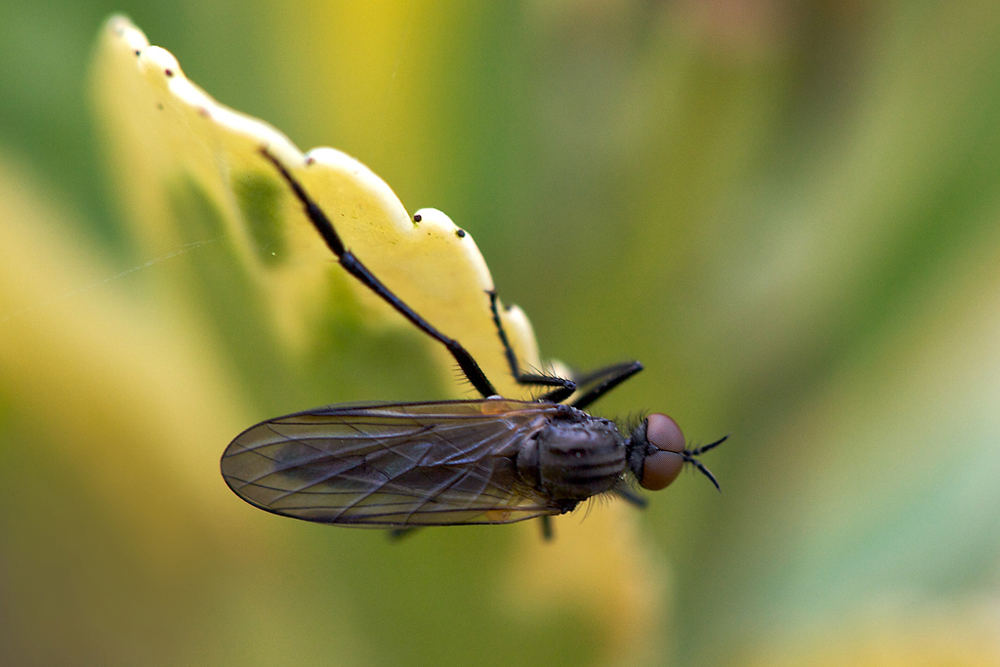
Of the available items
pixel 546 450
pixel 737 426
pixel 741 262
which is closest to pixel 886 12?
pixel 741 262

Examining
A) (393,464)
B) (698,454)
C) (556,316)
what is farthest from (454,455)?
(698,454)

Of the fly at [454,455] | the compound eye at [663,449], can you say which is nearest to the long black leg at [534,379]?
the fly at [454,455]

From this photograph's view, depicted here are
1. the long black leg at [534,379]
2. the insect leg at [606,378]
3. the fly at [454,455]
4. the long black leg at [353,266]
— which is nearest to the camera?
the long black leg at [353,266]

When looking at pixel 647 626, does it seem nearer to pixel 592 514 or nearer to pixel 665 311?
pixel 592 514

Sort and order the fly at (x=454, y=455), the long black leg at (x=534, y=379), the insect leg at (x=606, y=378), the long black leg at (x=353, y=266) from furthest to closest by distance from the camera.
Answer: the insect leg at (x=606, y=378) < the fly at (x=454, y=455) < the long black leg at (x=534, y=379) < the long black leg at (x=353, y=266)

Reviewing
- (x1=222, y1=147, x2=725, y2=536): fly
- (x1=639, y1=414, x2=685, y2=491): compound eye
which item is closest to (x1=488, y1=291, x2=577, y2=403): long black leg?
(x1=222, y1=147, x2=725, y2=536): fly

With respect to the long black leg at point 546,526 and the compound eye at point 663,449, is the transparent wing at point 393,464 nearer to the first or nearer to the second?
the long black leg at point 546,526
